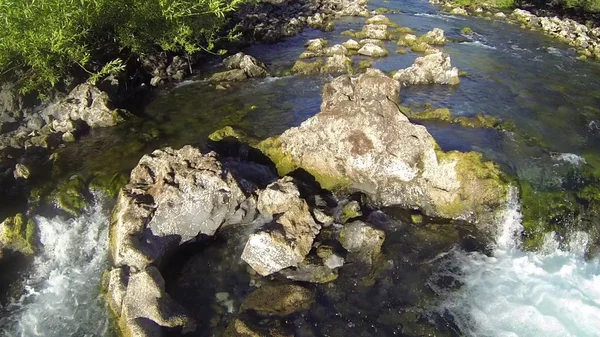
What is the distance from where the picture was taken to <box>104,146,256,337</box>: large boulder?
15.4m

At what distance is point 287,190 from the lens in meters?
18.6

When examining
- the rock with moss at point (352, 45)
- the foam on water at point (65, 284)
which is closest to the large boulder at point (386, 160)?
the foam on water at point (65, 284)

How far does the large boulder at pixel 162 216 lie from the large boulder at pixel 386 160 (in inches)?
165

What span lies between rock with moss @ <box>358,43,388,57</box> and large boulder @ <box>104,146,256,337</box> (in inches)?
939

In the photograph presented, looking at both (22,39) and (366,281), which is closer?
(366,281)

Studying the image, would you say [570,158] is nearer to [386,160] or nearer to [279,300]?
[386,160]

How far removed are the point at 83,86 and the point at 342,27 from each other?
29954 millimetres

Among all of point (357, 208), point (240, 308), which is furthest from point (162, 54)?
point (240, 308)

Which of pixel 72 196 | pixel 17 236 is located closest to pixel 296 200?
pixel 72 196

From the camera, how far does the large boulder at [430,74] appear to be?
32562 millimetres

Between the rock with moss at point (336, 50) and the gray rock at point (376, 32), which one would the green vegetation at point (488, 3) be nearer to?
the gray rock at point (376, 32)

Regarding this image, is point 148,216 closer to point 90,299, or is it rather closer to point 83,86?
point 90,299

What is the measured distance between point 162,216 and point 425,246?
10537 millimetres

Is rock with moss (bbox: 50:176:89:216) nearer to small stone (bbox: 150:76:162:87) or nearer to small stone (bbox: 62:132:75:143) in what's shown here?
small stone (bbox: 62:132:75:143)
